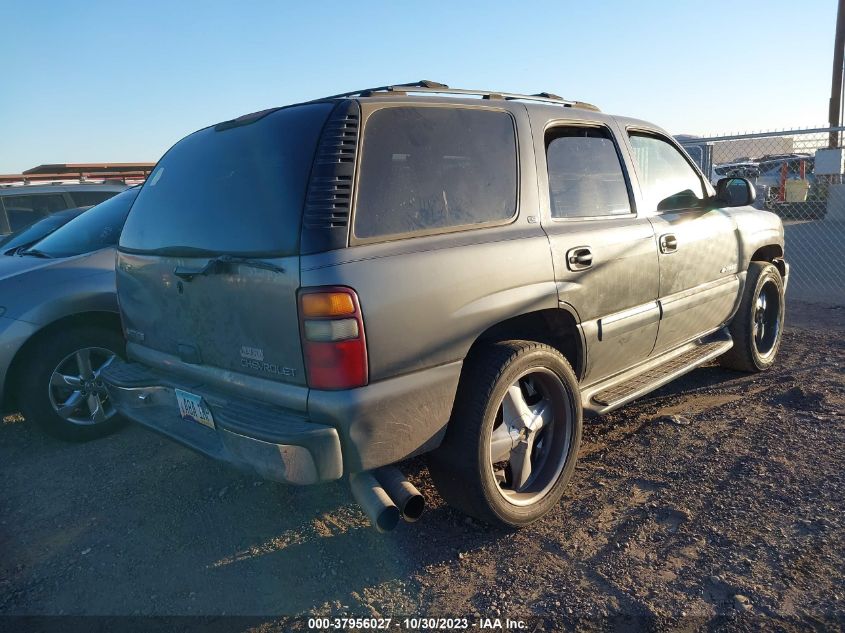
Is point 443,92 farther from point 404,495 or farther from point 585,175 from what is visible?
point 404,495

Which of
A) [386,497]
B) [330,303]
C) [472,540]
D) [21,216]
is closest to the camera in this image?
[330,303]

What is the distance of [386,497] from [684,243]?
2.64 meters

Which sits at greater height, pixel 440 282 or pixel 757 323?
pixel 440 282

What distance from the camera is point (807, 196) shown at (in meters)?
15.0

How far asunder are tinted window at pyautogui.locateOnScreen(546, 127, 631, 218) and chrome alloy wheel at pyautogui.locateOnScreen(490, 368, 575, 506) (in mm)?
896

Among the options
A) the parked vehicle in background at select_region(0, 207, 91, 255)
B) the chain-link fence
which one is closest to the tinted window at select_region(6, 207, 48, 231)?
the parked vehicle in background at select_region(0, 207, 91, 255)

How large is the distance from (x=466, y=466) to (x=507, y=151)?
1.50m

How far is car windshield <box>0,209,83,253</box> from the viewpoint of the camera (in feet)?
17.5

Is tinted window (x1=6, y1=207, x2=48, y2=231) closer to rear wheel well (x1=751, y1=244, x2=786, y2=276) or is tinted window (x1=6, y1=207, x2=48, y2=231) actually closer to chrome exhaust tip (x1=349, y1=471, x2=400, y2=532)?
chrome exhaust tip (x1=349, y1=471, x2=400, y2=532)

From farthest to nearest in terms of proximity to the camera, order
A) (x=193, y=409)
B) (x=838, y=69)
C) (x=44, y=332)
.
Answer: (x=838, y=69), (x=44, y=332), (x=193, y=409)

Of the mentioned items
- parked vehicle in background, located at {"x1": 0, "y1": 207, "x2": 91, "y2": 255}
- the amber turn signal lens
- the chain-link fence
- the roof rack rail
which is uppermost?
the roof rack rail

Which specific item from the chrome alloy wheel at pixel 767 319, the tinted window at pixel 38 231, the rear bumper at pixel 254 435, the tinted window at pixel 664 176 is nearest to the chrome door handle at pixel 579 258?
the tinted window at pixel 664 176

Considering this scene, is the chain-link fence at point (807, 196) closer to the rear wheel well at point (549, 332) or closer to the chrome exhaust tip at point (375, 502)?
the rear wheel well at point (549, 332)

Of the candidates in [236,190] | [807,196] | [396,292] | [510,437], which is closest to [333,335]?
[396,292]
